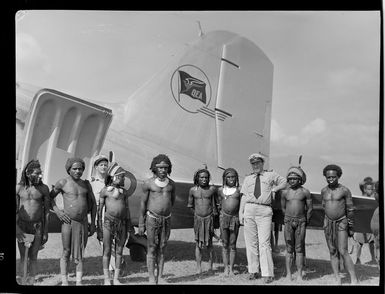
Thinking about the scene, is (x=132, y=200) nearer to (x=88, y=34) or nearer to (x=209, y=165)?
(x=209, y=165)

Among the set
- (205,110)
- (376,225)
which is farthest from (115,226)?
(376,225)

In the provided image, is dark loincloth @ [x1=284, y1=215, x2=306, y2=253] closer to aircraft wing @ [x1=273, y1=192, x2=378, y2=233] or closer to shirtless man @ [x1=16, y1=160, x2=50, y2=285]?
aircraft wing @ [x1=273, y1=192, x2=378, y2=233]

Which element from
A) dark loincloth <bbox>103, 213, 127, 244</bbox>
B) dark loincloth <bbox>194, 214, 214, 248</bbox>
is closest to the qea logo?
dark loincloth <bbox>194, 214, 214, 248</bbox>

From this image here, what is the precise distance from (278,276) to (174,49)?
7.90 ft

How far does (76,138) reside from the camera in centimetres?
555

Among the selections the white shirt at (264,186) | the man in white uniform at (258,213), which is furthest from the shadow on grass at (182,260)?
the white shirt at (264,186)

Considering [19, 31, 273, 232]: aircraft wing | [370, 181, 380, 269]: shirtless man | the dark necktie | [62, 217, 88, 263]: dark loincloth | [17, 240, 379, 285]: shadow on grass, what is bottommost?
[17, 240, 379, 285]: shadow on grass

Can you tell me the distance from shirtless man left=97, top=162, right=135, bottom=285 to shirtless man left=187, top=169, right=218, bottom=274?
0.67 m

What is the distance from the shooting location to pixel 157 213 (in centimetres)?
543

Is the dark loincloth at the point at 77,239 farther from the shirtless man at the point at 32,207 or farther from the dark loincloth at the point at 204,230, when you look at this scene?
the dark loincloth at the point at 204,230

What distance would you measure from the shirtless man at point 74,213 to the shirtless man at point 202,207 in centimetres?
97

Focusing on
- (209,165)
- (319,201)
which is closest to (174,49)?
(209,165)

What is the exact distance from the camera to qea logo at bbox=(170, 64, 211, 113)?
588 centimetres

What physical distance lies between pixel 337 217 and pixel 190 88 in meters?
1.89
